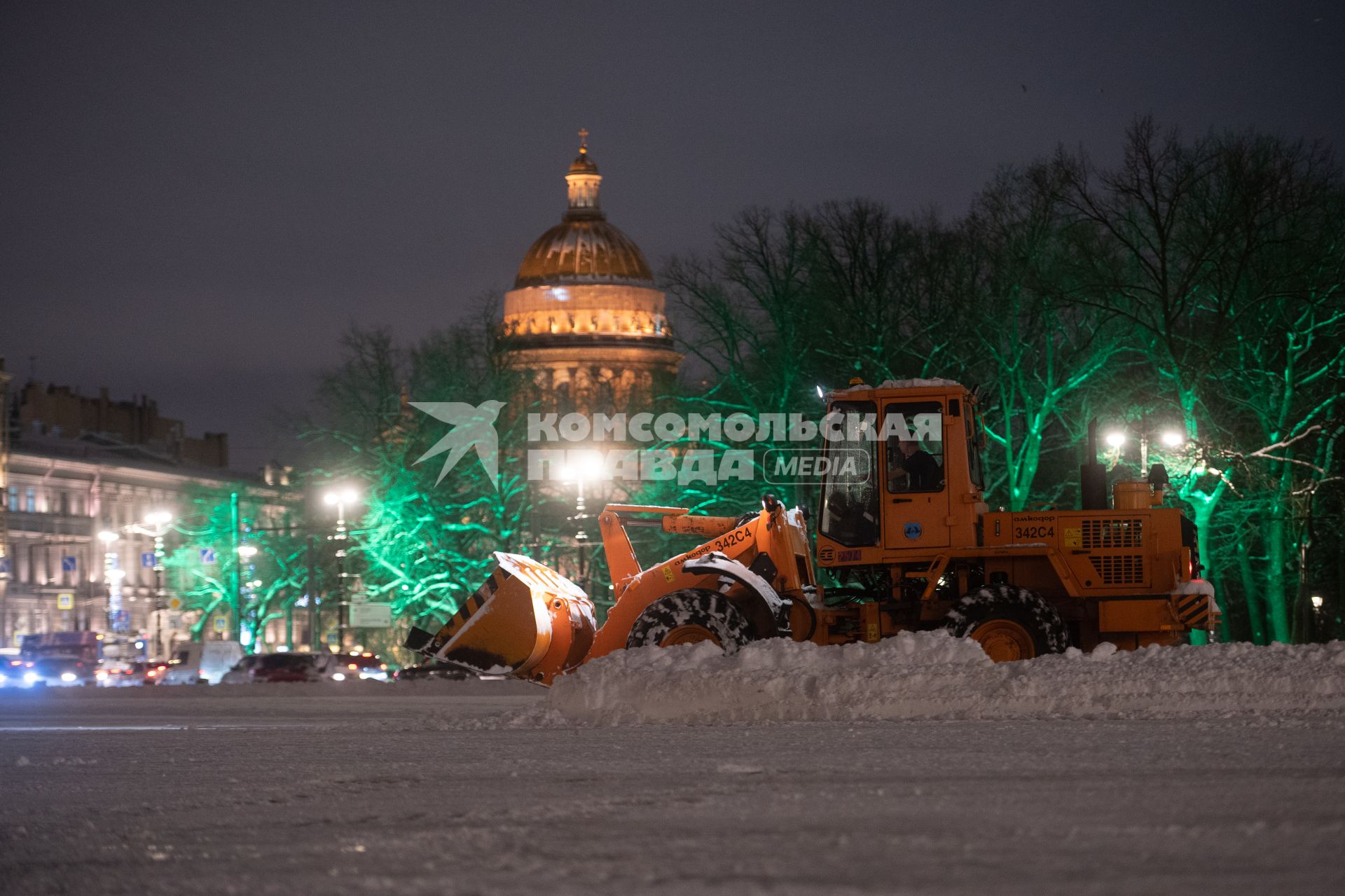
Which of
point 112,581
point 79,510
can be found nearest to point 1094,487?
point 112,581

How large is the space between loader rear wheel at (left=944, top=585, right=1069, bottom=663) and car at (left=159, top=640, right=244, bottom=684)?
43.3 metres

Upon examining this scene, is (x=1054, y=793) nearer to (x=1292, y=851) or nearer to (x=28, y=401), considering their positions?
(x=1292, y=851)

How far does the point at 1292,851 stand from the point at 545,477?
150 ft

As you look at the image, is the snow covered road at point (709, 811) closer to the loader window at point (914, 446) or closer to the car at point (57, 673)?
the loader window at point (914, 446)

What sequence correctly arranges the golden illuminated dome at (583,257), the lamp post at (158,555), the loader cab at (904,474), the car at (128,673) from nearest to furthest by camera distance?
the loader cab at (904,474) < the car at (128,673) < the lamp post at (158,555) < the golden illuminated dome at (583,257)

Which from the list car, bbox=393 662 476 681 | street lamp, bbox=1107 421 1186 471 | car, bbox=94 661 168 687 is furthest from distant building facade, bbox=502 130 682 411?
street lamp, bbox=1107 421 1186 471

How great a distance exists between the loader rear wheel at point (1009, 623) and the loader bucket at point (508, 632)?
3.88 m

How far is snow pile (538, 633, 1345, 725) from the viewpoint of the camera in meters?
15.4

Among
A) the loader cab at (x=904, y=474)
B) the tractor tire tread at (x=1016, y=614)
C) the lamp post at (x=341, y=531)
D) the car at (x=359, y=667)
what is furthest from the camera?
the car at (x=359, y=667)

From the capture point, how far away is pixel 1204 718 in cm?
1445

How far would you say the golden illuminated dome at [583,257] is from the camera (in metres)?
130

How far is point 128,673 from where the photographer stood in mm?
62562

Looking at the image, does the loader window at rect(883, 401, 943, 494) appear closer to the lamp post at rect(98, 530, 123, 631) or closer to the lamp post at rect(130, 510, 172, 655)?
the lamp post at rect(130, 510, 172, 655)

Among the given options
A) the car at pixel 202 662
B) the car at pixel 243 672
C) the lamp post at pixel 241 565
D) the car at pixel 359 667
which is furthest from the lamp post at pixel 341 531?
the lamp post at pixel 241 565
